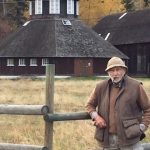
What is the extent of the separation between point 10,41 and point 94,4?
30.0 metres

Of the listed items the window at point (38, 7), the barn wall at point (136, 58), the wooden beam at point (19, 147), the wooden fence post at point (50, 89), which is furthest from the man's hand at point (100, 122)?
the window at point (38, 7)

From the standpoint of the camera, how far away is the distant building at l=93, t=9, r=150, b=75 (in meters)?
64.2

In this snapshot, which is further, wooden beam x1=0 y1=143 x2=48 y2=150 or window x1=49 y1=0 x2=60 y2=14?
window x1=49 y1=0 x2=60 y2=14

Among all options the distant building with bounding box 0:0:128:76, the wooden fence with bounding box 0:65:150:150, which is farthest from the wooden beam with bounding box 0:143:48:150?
the distant building with bounding box 0:0:128:76

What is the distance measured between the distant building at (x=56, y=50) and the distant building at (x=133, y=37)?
3.39m

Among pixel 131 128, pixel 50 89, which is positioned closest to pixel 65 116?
pixel 50 89

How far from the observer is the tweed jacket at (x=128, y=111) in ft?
25.9

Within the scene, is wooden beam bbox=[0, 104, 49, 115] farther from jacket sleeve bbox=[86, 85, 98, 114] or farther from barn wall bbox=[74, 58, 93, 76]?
barn wall bbox=[74, 58, 93, 76]

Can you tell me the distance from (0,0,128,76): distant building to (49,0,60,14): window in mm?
1488

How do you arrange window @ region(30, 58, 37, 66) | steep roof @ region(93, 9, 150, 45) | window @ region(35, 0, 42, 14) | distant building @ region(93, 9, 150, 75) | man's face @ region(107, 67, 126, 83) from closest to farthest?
man's face @ region(107, 67, 126, 83) → window @ region(30, 58, 37, 66) → distant building @ region(93, 9, 150, 75) → steep roof @ region(93, 9, 150, 45) → window @ region(35, 0, 42, 14)

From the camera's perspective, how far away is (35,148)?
8781mm

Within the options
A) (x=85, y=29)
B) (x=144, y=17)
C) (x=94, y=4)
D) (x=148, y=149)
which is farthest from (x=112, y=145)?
(x=94, y=4)

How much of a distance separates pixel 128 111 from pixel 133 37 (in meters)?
58.0

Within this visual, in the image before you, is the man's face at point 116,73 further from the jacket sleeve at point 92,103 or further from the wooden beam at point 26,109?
the wooden beam at point 26,109
